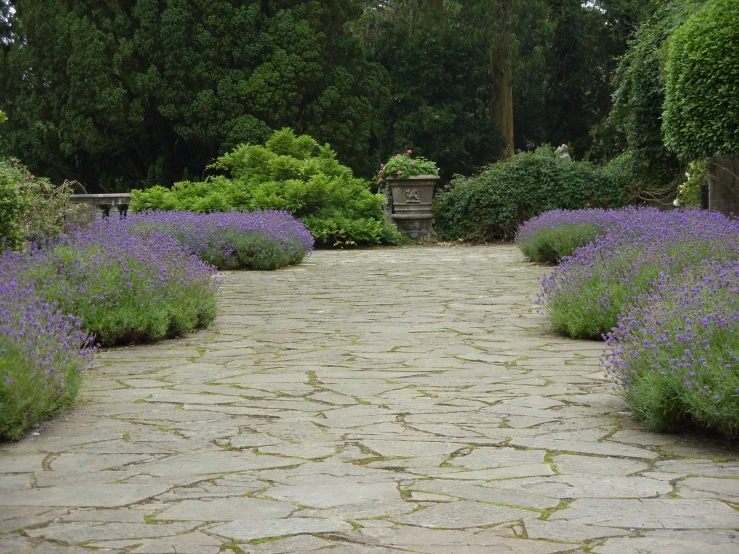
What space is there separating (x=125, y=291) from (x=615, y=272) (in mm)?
3958

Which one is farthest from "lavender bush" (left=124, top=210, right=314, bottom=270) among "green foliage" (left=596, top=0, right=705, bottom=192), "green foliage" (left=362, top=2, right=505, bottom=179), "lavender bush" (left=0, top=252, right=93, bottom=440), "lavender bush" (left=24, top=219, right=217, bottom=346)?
"green foliage" (left=362, top=2, right=505, bottom=179)

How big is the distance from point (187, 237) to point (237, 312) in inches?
185

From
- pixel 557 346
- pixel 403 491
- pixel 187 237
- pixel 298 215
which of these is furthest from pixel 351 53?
pixel 403 491

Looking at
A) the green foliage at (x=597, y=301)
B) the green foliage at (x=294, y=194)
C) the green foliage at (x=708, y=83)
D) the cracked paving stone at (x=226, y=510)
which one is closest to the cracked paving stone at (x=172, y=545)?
the cracked paving stone at (x=226, y=510)

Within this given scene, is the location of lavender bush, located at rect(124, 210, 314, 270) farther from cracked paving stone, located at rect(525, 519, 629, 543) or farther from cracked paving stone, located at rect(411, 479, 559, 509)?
cracked paving stone, located at rect(525, 519, 629, 543)

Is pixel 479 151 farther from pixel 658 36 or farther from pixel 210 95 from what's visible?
pixel 658 36

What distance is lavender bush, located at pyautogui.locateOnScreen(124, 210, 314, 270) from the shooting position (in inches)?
564

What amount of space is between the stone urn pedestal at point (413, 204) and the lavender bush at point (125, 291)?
13.6 metres

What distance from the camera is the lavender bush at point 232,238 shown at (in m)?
14.3

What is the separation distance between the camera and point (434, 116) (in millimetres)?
32344

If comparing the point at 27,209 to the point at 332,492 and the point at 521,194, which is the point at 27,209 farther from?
the point at 521,194

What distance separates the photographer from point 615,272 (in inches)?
317

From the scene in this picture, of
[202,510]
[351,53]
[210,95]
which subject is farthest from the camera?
[351,53]

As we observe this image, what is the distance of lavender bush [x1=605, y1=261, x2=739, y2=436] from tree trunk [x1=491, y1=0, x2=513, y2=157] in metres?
27.0
